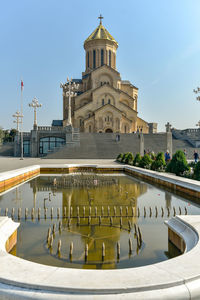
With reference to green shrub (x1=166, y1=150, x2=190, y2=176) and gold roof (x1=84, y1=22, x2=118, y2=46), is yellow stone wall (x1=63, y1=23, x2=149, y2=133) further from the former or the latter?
green shrub (x1=166, y1=150, x2=190, y2=176)

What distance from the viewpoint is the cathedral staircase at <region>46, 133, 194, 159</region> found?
31484 millimetres

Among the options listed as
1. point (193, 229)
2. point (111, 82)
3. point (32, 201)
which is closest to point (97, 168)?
point (32, 201)

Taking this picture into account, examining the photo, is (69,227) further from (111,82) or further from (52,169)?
(111,82)

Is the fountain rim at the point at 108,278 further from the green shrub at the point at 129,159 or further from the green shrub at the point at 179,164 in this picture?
the green shrub at the point at 129,159

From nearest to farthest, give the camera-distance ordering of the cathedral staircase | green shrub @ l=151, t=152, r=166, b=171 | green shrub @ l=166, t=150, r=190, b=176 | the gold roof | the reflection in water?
the reflection in water → green shrub @ l=166, t=150, r=190, b=176 → green shrub @ l=151, t=152, r=166, b=171 → the cathedral staircase → the gold roof

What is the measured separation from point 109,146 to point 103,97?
54.5 feet

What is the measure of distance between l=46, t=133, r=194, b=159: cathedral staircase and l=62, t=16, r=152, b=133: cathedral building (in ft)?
24.1

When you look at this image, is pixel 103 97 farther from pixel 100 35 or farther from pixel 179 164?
pixel 179 164

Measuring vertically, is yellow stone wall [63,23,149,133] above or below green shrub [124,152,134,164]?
above

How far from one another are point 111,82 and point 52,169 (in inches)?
1492

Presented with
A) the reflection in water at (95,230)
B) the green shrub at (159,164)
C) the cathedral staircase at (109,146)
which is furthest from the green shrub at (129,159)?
the reflection in water at (95,230)

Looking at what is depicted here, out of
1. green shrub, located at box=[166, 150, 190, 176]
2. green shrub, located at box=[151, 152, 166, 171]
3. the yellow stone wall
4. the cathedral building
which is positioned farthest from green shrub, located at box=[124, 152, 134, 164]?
the yellow stone wall

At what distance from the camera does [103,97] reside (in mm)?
47469

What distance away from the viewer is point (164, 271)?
232cm
